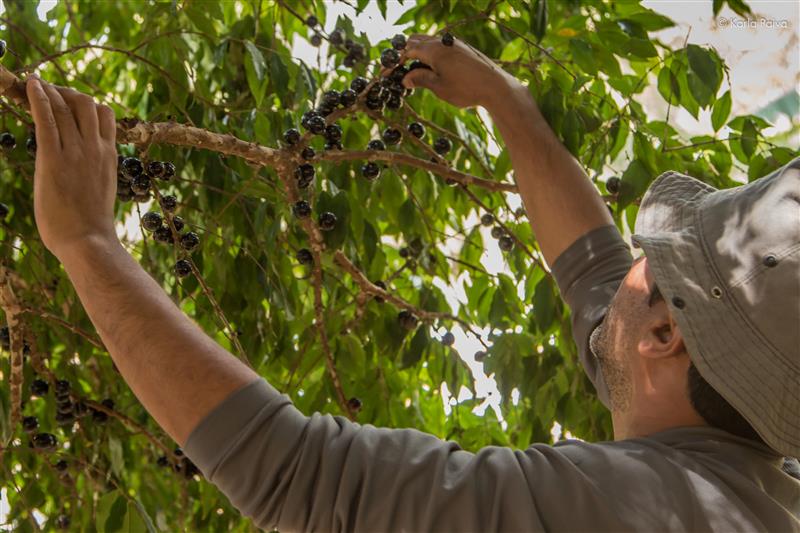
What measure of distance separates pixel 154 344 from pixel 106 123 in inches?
16.4

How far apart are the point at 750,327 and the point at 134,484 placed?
7.94 ft

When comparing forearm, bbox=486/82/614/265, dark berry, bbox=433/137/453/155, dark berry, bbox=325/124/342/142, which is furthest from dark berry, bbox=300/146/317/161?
dark berry, bbox=433/137/453/155

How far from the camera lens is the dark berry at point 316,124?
2.17 metres

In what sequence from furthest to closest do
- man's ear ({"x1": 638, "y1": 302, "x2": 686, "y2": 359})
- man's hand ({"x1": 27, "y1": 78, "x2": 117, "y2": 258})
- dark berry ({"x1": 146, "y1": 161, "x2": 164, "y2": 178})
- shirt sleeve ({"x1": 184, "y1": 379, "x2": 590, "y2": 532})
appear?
dark berry ({"x1": 146, "y1": 161, "x2": 164, "y2": 178}) < man's ear ({"x1": 638, "y1": 302, "x2": 686, "y2": 359}) < man's hand ({"x1": 27, "y1": 78, "x2": 117, "y2": 258}) < shirt sleeve ({"x1": 184, "y1": 379, "x2": 590, "y2": 532})

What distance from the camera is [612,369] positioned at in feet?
5.85

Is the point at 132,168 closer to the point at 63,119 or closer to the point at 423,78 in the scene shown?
the point at 63,119

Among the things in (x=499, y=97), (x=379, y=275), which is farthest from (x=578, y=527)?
(x=379, y=275)

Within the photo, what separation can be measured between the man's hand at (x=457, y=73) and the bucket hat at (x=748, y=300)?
77cm

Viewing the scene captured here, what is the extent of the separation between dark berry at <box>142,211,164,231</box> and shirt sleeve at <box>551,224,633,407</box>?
2.74ft

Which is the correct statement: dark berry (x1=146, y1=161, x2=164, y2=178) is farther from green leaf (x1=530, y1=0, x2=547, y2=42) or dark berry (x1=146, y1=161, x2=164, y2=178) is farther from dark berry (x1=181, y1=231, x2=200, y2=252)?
green leaf (x1=530, y1=0, x2=547, y2=42)

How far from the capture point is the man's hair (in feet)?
5.22

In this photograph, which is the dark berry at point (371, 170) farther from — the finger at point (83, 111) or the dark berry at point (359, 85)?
the finger at point (83, 111)

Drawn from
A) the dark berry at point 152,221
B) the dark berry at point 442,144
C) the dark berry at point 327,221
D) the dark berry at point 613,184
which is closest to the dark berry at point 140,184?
the dark berry at point 152,221

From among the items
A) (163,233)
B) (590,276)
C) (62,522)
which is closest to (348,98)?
(163,233)
